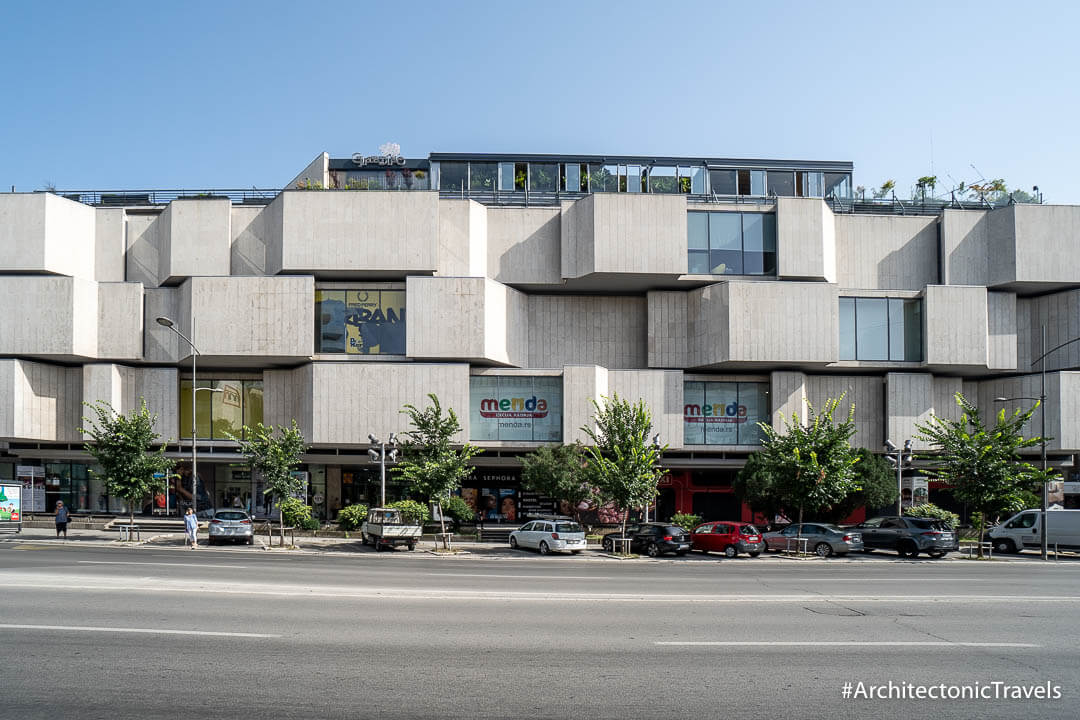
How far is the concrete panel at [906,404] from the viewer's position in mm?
47031

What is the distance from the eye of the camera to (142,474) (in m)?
39.2

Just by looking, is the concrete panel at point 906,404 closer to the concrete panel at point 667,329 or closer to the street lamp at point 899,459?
the street lamp at point 899,459

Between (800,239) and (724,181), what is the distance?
8.49 m

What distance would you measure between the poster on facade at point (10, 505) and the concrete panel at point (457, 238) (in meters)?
23.9

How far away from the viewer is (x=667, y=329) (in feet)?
162

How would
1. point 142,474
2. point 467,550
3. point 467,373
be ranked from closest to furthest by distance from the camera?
point 467,550 < point 142,474 < point 467,373

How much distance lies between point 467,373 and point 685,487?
49.5ft

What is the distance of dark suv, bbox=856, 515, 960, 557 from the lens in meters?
33.0

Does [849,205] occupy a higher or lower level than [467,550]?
higher

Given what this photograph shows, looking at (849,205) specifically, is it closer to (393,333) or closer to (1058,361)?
(1058,361)

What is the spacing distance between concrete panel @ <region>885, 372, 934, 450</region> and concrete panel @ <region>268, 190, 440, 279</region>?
26742 millimetres

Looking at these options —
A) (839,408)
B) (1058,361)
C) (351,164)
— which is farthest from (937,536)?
(351,164)

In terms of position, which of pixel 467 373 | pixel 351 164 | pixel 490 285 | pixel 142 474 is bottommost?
pixel 142 474

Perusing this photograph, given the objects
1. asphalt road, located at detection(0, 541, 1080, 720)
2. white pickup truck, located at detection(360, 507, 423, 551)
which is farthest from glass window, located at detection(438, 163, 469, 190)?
asphalt road, located at detection(0, 541, 1080, 720)
